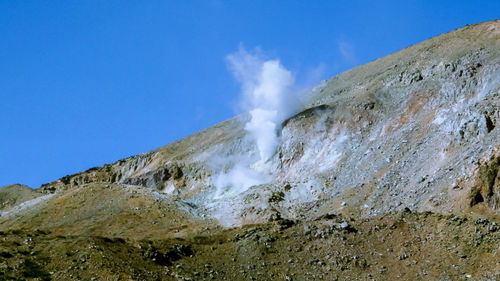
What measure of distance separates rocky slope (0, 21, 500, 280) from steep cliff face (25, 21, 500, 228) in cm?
19

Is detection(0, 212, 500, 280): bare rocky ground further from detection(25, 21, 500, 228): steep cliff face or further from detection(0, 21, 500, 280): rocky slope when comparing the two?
detection(25, 21, 500, 228): steep cliff face

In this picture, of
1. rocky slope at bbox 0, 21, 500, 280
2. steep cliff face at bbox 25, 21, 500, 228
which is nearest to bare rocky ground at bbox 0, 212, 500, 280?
rocky slope at bbox 0, 21, 500, 280

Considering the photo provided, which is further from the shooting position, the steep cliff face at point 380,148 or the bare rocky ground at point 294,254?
the steep cliff face at point 380,148

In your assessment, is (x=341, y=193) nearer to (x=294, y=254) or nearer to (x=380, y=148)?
(x=380, y=148)

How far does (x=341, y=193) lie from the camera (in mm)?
44938

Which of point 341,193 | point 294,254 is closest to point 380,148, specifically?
point 341,193

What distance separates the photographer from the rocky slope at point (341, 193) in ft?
99.0

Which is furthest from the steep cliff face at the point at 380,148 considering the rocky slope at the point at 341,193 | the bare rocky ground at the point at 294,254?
the bare rocky ground at the point at 294,254

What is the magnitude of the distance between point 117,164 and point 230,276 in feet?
200

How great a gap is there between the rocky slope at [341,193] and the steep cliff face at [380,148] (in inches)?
7.4

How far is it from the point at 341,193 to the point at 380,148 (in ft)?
25.8

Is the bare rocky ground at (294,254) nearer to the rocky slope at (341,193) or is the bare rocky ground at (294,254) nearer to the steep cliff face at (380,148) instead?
the rocky slope at (341,193)

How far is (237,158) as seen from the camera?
66.2 m

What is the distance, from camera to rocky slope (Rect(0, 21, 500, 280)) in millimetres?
30172
